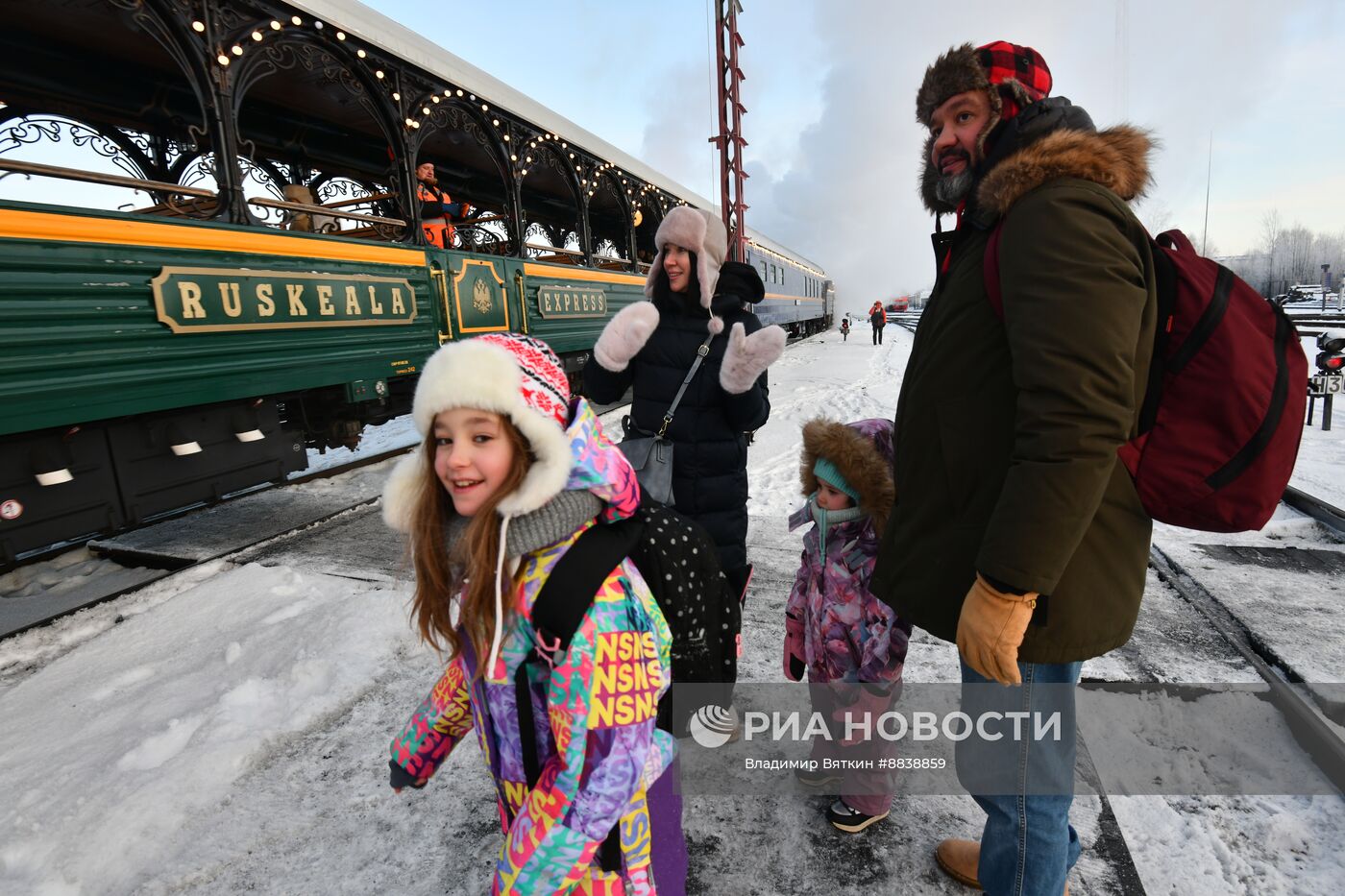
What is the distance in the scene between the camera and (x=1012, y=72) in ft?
4.37

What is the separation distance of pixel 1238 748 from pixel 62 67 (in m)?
8.41

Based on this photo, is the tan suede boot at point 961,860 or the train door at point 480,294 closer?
the tan suede boot at point 961,860

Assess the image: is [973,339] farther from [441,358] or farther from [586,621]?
[441,358]

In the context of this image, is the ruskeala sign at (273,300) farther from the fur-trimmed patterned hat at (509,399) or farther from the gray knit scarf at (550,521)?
the gray knit scarf at (550,521)

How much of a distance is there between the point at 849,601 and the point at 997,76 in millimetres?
1404

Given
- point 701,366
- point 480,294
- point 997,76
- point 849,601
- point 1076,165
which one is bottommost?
point 849,601

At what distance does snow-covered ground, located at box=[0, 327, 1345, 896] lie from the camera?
1.71m

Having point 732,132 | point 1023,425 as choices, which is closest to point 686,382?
point 1023,425

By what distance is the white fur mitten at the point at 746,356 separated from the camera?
2.13m

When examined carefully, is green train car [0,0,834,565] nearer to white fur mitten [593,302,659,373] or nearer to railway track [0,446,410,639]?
railway track [0,446,410,639]

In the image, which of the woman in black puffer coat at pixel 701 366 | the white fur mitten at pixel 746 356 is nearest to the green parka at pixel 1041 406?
the white fur mitten at pixel 746 356

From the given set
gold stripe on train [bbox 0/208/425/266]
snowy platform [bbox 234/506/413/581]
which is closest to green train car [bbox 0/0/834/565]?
gold stripe on train [bbox 0/208/425/266]

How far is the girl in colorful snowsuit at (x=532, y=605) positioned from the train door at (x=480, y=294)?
15.5 feet

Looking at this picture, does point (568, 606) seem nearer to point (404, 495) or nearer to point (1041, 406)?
point (404, 495)
